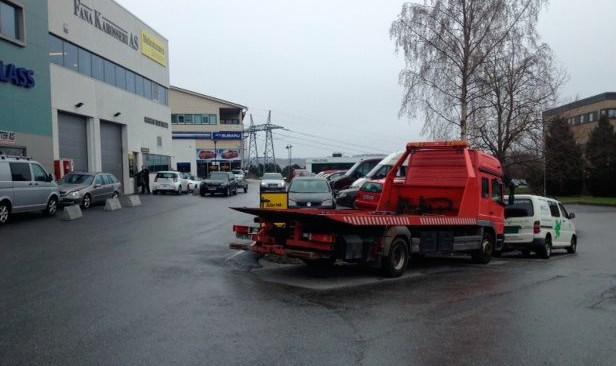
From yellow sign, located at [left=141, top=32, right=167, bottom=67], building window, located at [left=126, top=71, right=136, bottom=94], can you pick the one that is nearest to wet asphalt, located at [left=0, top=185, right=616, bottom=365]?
building window, located at [left=126, top=71, right=136, bottom=94]

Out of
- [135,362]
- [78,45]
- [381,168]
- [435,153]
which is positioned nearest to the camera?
[135,362]

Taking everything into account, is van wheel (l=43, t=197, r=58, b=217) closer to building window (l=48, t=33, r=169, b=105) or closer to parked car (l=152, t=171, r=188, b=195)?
building window (l=48, t=33, r=169, b=105)

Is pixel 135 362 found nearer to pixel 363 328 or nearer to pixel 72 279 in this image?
pixel 363 328

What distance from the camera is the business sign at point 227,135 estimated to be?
80500 millimetres

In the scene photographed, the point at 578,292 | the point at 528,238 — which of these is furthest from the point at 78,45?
the point at 578,292

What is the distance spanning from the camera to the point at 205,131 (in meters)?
81.1

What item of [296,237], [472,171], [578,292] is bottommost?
[578,292]

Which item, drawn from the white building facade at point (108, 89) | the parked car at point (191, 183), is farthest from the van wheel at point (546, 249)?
the parked car at point (191, 183)

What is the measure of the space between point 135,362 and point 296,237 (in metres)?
5.22

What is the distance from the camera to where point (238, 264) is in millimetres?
11523

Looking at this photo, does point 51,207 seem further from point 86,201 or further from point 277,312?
point 277,312

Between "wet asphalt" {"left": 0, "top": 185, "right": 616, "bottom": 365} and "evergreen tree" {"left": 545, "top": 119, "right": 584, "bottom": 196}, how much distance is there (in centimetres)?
2098

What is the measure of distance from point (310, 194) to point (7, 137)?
12233mm

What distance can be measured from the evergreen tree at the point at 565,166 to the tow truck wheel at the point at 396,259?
20303mm
